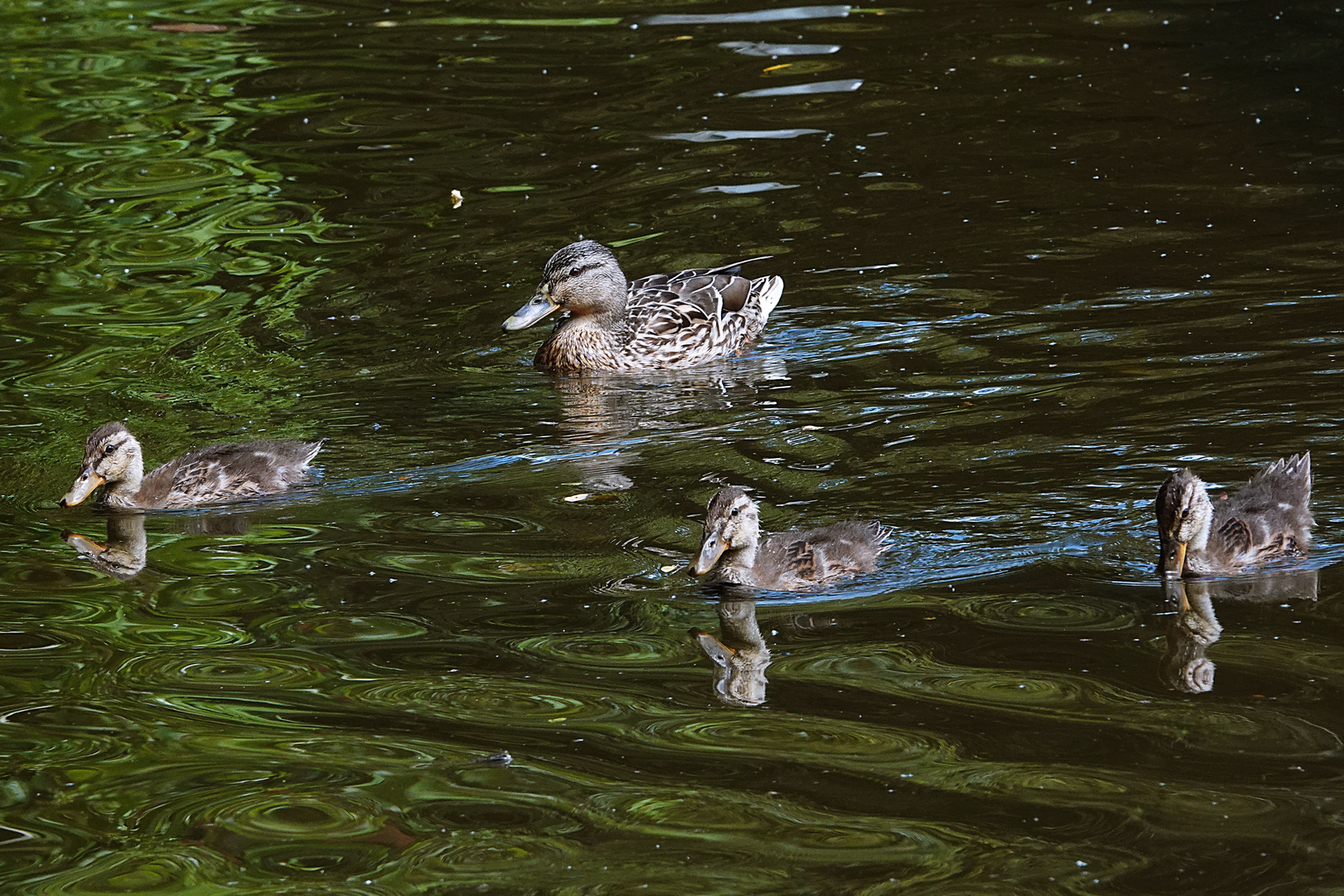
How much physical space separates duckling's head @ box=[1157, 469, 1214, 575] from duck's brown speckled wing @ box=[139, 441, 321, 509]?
156 inches

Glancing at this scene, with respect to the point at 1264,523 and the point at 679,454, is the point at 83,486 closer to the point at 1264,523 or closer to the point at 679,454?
the point at 679,454

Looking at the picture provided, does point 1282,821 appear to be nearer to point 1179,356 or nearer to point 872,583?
point 872,583

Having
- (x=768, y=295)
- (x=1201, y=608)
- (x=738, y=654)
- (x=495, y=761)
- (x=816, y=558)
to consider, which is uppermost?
(x=768, y=295)

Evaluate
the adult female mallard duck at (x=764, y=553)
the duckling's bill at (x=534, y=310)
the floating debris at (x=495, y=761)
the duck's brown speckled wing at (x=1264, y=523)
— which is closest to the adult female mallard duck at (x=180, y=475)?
the adult female mallard duck at (x=764, y=553)

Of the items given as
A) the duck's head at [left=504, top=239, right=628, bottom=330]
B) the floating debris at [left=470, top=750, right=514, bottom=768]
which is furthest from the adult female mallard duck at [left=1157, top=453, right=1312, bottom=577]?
the duck's head at [left=504, top=239, right=628, bottom=330]

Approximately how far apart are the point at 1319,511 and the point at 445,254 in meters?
6.68

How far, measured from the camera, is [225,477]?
793 cm

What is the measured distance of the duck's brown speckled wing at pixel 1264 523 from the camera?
6.59 meters

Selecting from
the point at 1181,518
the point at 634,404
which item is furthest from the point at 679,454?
the point at 1181,518

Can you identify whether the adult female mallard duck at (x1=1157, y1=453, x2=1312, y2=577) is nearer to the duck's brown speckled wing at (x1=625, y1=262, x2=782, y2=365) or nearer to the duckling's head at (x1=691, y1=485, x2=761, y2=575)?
the duckling's head at (x1=691, y1=485, x2=761, y2=575)

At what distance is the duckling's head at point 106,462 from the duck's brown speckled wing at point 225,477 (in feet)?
0.40

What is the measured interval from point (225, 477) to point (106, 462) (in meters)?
0.56

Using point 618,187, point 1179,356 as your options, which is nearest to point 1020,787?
point 1179,356

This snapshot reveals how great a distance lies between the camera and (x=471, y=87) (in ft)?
50.2
